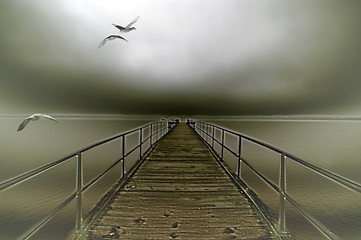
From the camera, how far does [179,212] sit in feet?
8.80

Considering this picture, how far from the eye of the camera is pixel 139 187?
3.61 metres

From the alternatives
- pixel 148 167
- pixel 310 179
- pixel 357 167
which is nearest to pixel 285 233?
pixel 148 167

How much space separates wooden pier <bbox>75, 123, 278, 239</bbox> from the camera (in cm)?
219

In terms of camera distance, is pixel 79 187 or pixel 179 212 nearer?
pixel 79 187

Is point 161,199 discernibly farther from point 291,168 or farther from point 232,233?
point 291,168

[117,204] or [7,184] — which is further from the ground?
[7,184]

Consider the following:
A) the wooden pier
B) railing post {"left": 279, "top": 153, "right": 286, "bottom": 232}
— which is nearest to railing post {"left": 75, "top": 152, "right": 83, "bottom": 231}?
the wooden pier

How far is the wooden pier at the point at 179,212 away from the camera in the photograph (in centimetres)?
219

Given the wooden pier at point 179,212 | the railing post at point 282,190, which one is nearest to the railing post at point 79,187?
the wooden pier at point 179,212

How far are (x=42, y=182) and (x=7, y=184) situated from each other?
483 inches

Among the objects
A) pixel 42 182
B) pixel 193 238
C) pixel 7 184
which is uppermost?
pixel 7 184

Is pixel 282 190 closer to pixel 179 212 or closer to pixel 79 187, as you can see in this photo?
pixel 179 212

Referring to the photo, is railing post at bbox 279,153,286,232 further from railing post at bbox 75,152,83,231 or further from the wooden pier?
railing post at bbox 75,152,83,231

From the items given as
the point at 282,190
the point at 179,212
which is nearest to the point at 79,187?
the point at 179,212
